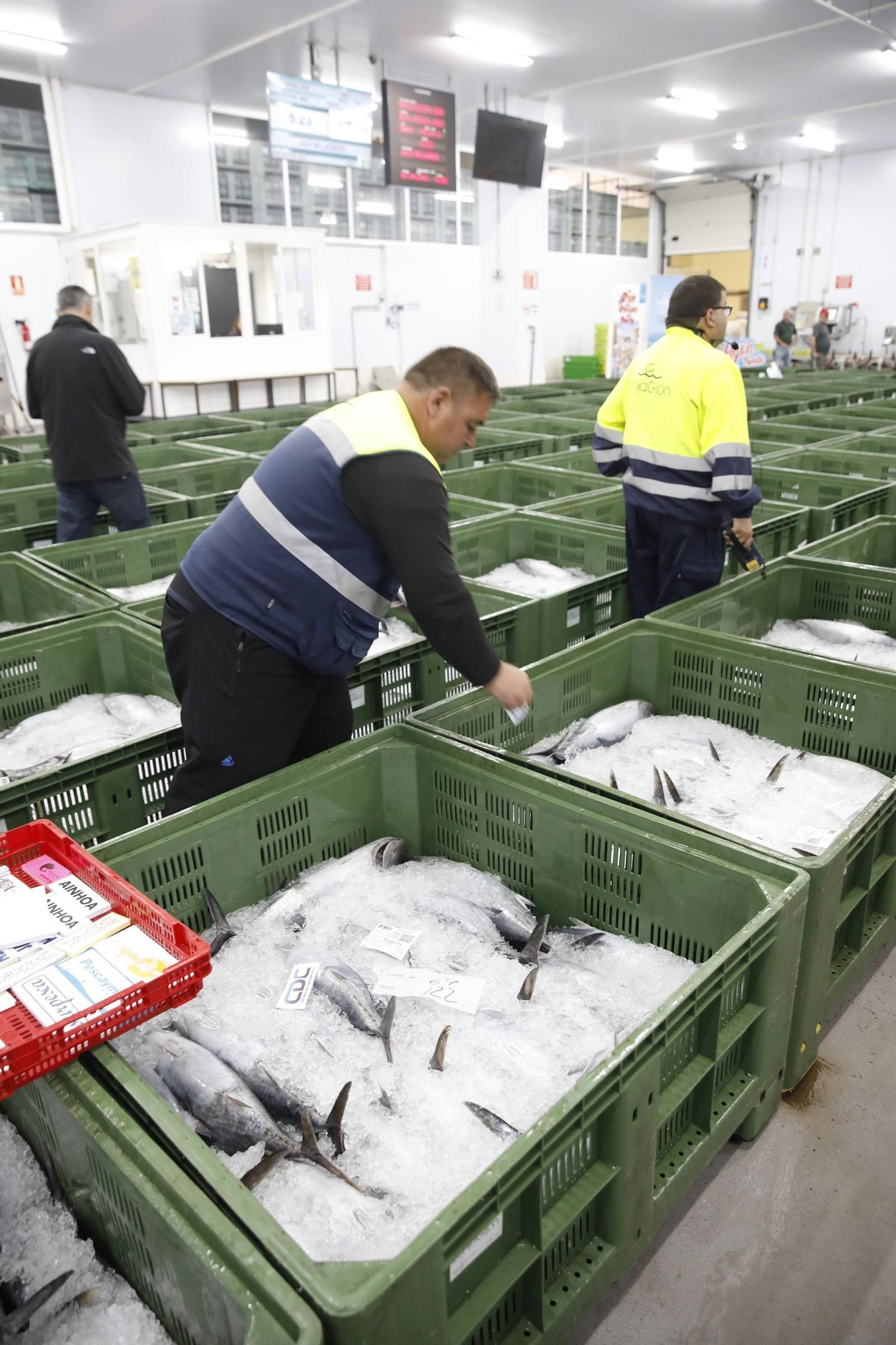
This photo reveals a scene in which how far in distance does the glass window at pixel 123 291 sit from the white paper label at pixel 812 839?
9615 mm

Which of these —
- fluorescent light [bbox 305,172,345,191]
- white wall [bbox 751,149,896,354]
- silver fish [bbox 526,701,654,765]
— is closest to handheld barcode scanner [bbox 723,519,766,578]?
silver fish [bbox 526,701,654,765]

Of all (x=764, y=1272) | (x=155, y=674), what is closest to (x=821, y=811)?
(x=764, y=1272)

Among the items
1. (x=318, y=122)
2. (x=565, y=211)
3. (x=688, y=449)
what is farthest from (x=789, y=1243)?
(x=565, y=211)

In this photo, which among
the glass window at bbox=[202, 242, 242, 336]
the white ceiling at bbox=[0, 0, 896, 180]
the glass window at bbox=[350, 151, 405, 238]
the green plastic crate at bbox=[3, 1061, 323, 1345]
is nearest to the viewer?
the green plastic crate at bbox=[3, 1061, 323, 1345]

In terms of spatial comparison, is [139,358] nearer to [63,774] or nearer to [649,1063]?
[63,774]

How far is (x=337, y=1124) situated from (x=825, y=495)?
4.21 m

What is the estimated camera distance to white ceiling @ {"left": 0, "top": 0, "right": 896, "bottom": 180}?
7785 millimetres

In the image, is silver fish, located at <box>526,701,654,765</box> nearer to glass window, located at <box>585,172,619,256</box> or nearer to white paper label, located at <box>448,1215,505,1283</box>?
white paper label, located at <box>448,1215,505,1283</box>

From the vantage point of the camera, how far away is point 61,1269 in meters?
1.25

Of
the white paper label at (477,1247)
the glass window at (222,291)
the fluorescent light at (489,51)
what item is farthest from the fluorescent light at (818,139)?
the white paper label at (477,1247)

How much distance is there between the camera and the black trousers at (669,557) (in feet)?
10.9

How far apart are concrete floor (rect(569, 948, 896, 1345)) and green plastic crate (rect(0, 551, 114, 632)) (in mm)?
2429

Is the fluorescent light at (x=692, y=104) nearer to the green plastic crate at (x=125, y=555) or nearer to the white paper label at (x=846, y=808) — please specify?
the green plastic crate at (x=125, y=555)

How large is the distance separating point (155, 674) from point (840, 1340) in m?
2.39
